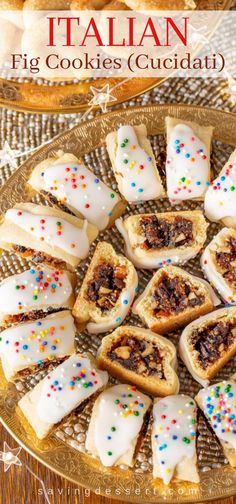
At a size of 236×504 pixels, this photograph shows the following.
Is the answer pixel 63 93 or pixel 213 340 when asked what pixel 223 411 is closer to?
pixel 213 340

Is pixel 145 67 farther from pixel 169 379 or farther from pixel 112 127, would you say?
pixel 169 379

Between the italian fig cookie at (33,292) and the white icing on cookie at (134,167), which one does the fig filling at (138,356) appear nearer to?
the italian fig cookie at (33,292)

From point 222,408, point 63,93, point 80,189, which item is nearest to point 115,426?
point 222,408

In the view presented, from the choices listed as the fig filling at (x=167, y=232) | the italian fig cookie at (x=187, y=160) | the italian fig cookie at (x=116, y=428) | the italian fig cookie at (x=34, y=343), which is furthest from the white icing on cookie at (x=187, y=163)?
the italian fig cookie at (x=116, y=428)

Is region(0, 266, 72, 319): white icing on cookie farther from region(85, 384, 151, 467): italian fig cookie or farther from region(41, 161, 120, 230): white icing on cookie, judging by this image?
region(85, 384, 151, 467): italian fig cookie

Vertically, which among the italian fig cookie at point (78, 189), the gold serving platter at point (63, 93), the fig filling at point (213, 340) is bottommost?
the fig filling at point (213, 340)
